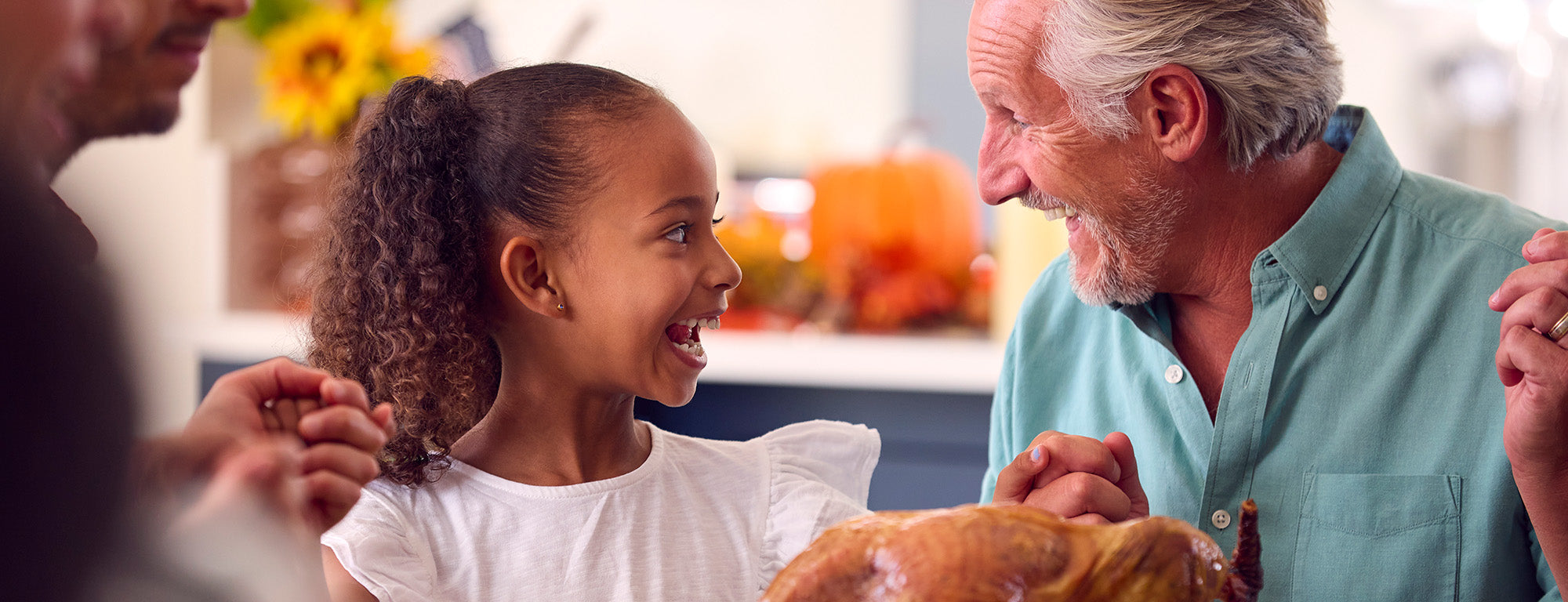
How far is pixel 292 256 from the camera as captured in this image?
3.09 metres

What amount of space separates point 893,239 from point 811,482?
1809 mm

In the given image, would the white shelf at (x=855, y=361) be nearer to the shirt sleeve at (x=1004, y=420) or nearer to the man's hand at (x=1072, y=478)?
the shirt sleeve at (x=1004, y=420)

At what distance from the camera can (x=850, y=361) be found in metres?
2.79

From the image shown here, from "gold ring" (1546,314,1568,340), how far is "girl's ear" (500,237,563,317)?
2.72 feet

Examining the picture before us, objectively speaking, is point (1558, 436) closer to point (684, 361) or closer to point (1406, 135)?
point (684, 361)

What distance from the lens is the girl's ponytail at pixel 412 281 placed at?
101 cm

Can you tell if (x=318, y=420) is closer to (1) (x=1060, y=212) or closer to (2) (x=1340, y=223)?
(1) (x=1060, y=212)

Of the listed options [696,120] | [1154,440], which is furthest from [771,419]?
[1154,440]

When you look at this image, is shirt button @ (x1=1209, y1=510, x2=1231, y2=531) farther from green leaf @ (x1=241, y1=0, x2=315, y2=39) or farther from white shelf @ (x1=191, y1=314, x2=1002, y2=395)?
green leaf @ (x1=241, y1=0, x2=315, y2=39)

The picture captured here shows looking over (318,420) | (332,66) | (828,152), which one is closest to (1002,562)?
(318,420)

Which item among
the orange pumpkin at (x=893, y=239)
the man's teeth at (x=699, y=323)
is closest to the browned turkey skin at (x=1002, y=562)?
the man's teeth at (x=699, y=323)

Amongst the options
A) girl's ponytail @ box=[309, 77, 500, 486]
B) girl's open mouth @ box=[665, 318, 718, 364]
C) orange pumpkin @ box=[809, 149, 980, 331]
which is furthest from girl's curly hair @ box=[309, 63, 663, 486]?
orange pumpkin @ box=[809, 149, 980, 331]

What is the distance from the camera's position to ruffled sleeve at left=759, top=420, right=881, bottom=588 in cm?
106

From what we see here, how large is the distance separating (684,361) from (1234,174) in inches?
26.8
